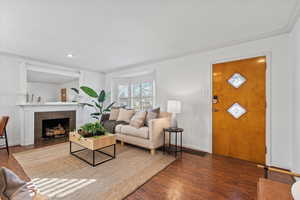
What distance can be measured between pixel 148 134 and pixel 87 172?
1316 mm

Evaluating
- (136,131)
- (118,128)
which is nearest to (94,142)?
(136,131)

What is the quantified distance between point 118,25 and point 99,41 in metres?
0.74

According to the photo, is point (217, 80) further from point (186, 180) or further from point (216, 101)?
point (186, 180)

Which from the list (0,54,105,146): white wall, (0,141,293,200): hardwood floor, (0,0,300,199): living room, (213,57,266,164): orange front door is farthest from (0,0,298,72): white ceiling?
(0,141,293,200): hardwood floor

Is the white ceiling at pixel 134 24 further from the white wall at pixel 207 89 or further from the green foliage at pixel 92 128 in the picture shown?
the green foliage at pixel 92 128

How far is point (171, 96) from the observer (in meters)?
3.61

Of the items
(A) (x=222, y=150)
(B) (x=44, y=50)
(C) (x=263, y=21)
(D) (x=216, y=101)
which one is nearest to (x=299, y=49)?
(C) (x=263, y=21)

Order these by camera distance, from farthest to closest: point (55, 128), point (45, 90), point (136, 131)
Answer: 1. point (45, 90)
2. point (55, 128)
3. point (136, 131)

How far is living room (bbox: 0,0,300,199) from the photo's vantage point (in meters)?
1.72

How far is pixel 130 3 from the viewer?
159cm

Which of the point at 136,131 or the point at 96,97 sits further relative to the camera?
the point at 96,97

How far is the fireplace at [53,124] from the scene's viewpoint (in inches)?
149

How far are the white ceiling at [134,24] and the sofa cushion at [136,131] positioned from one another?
1809 millimetres

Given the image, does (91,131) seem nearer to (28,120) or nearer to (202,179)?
(202,179)
